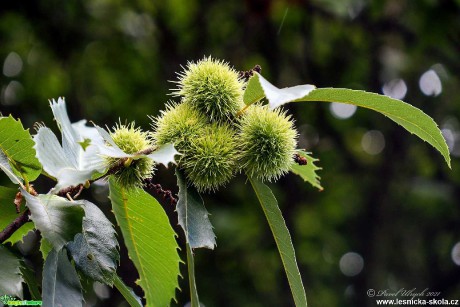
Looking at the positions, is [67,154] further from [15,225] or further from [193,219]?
[193,219]

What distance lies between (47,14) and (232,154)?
3.57m

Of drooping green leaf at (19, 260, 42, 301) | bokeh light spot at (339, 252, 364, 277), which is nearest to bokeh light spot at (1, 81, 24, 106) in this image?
bokeh light spot at (339, 252, 364, 277)

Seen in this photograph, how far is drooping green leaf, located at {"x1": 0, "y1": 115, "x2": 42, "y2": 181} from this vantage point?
129 cm

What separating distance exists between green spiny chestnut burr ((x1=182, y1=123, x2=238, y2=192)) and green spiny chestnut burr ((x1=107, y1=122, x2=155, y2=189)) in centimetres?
9

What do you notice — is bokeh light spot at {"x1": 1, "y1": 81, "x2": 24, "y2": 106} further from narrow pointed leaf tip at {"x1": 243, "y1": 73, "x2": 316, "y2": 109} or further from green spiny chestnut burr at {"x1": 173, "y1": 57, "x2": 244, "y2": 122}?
narrow pointed leaf tip at {"x1": 243, "y1": 73, "x2": 316, "y2": 109}

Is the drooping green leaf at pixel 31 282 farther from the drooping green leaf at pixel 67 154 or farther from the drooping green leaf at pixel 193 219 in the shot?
the drooping green leaf at pixel 193 219

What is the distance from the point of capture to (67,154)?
4.20 ft

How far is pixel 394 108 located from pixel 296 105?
331cm

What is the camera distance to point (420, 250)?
17.9ft

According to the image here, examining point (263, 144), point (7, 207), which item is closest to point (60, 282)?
point (7, 207)

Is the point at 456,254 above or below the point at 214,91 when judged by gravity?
above

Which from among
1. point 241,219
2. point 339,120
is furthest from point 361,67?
point 241,219

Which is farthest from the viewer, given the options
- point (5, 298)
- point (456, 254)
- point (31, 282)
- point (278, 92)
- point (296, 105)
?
point (456, 254)

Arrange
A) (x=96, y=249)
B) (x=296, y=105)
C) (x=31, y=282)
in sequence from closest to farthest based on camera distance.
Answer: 1. (x=96, y=249)
2. (x=31, y=282)
3. (x=296, y=105)
